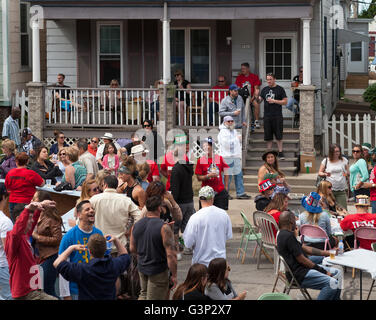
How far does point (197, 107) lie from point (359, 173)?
6.04 metres

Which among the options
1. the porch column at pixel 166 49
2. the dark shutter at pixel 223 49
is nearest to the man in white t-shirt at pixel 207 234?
the porch column at pixel 166 49

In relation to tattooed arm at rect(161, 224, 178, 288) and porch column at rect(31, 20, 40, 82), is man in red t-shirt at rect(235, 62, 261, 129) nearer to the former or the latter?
porch column at rect(31, 20, 40, 82)

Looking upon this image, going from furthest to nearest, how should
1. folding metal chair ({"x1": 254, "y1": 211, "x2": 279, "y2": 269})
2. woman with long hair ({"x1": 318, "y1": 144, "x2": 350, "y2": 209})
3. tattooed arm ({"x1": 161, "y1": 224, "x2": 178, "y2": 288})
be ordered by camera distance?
woman with long hair ({"x1": 318, "y1": 144, "x2": 350, "y2": 209}) < folding metal chair ({"x1": 254, "y1": 211, "x2": 279, "y2": 269}) < tattooed arm ({"x1": 161, "y1": 224, "x2": 178, "y2": 288})

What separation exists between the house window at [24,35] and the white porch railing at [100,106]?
3.93 m

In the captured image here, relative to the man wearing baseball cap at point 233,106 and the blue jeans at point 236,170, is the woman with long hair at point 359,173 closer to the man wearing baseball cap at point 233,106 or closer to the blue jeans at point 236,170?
the blue jeans at point 236,170

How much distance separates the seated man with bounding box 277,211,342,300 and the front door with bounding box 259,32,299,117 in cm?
1171

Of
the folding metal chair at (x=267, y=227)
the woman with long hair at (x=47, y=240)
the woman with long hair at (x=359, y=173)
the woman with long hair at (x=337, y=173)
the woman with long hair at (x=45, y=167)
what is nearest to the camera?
the woman with long hair at (x=47, y=240)

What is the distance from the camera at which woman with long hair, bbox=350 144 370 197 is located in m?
15.2

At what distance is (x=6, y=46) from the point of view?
23.3 metres

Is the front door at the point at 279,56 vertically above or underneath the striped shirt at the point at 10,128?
above

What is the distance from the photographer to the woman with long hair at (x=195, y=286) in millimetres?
8047

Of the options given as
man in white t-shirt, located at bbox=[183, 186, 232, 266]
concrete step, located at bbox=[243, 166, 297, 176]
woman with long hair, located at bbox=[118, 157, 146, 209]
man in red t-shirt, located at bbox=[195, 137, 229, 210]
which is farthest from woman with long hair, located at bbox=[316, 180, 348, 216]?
concrete step, located at bbox=[243, 166, 297, 176]

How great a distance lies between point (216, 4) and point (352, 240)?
9404mm

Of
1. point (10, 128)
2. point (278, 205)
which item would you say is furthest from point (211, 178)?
point (10, 128)
